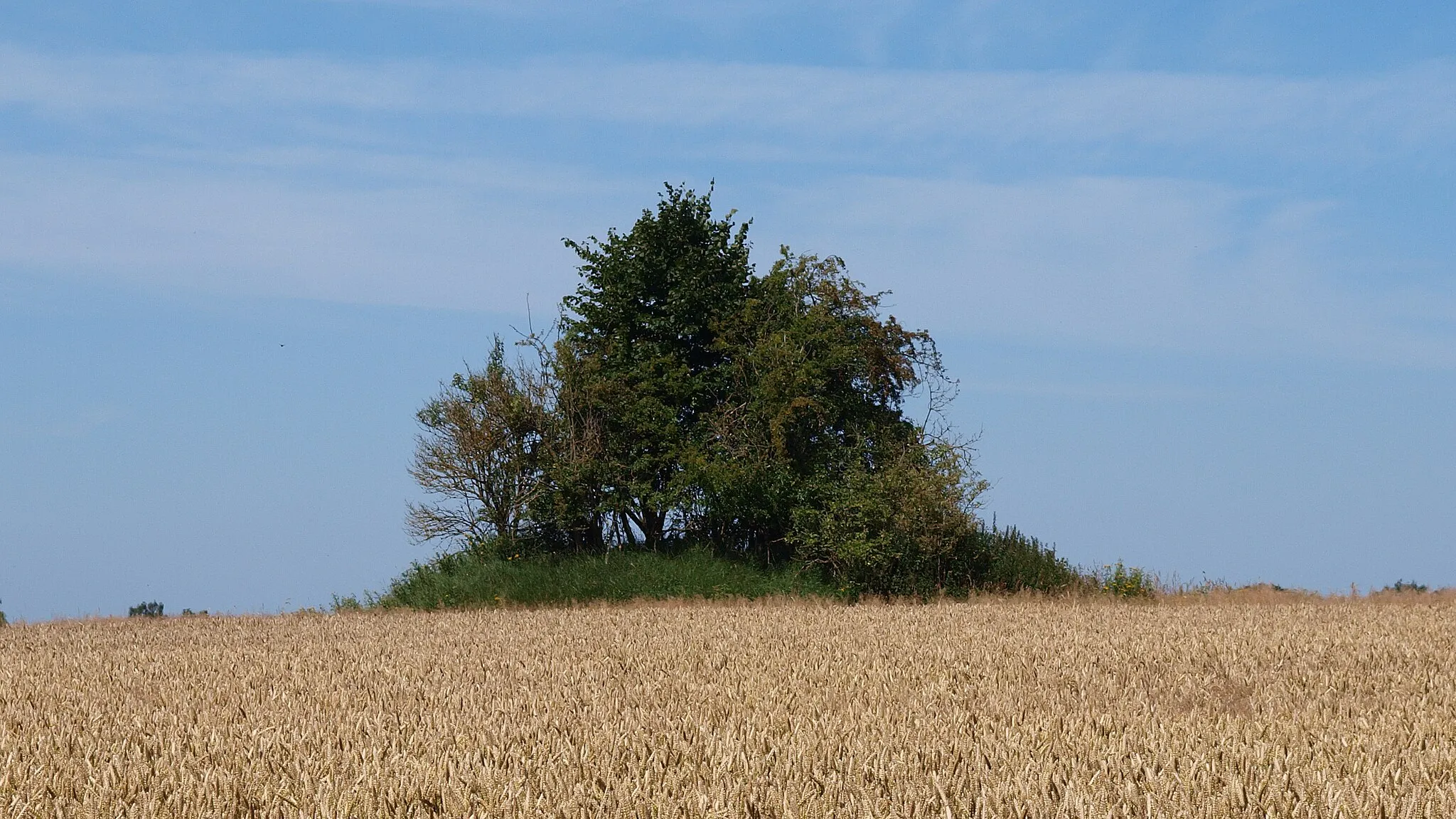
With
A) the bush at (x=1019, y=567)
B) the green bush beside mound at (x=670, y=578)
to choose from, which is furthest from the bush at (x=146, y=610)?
the bush at (x=1019, y=567)

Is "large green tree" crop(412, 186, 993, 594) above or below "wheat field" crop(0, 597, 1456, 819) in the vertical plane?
above

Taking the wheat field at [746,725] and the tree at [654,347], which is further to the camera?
the tree at [654,347]

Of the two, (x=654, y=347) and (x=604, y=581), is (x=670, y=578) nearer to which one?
(x=604, y=581)

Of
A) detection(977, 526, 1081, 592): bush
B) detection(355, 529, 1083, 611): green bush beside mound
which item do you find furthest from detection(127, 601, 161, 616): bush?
detection(977, 526, 1081, 592): bush

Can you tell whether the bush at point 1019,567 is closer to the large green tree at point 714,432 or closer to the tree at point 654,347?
the large green tree at point 714,432

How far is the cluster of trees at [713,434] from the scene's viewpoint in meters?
23.4

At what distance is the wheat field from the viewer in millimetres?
4828

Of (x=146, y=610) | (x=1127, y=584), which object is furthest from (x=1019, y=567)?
(x=146, y=610)

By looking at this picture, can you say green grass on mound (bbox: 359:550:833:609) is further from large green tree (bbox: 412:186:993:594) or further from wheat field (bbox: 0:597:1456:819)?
wheat field (bbox: 0:597:1456:819)

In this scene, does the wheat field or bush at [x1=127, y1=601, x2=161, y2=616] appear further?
bush at [x1=127, y1=601, x2=161, y2=616]

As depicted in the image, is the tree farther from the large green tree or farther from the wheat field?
the wheat field

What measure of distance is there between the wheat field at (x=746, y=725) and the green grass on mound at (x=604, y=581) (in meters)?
9.18

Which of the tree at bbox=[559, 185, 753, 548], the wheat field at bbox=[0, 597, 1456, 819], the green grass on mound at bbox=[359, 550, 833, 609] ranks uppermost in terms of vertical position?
the tree at bbox=[559, 185, 753, 548]

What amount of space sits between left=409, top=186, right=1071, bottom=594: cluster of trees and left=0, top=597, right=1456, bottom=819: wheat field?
946cm
